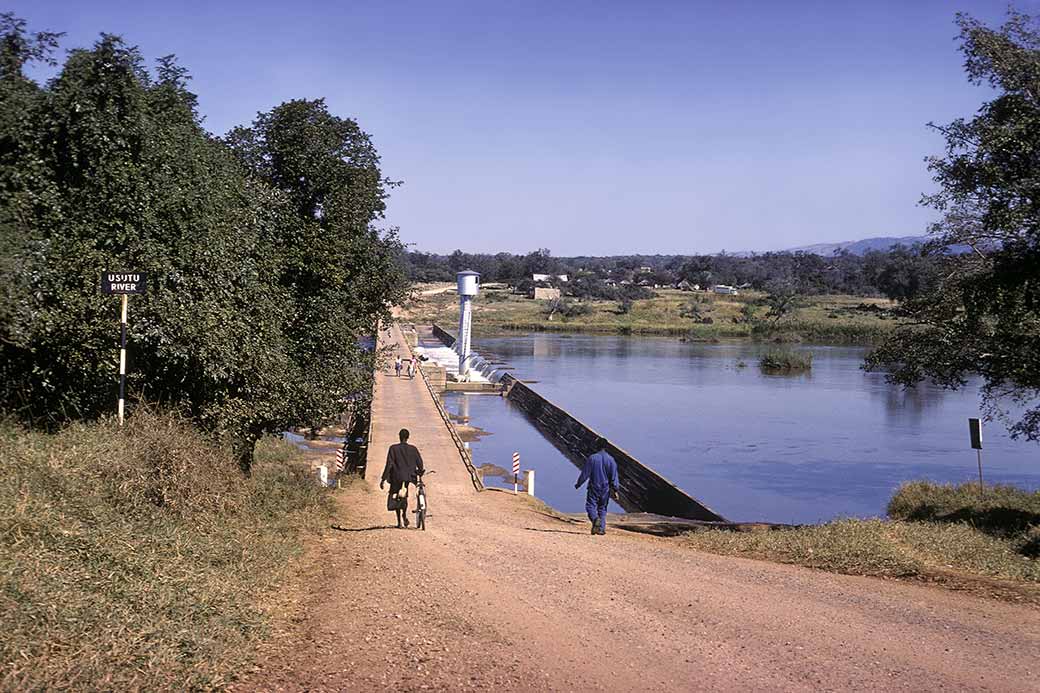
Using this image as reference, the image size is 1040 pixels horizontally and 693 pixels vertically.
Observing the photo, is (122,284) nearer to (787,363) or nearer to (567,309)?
(787,363)

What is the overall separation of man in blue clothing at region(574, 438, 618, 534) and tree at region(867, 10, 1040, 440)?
653 centimetres

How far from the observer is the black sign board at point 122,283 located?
1026 cm

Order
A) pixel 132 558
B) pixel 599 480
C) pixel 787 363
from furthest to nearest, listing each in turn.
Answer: pixel 787 363, pixel 599 480, pixel 132 558

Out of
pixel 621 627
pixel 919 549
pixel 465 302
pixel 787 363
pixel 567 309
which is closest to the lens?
pixel 621 627

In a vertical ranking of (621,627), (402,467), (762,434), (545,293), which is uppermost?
(545,293)

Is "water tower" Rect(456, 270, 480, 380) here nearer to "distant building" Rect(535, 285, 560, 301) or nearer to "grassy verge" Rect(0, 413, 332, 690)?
"grassy verge" Rect(0, 413, 332, 690)

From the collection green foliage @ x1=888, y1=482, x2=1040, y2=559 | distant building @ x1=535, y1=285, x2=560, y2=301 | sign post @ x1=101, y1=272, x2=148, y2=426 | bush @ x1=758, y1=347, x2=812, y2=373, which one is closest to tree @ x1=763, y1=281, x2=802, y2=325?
bush @ x1=758, y1=347, x2=812, y2=373

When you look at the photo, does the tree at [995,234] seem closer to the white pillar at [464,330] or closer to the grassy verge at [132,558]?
the grassy verge at [132,558]

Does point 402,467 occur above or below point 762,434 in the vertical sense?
above

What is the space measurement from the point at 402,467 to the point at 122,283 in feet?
13.6

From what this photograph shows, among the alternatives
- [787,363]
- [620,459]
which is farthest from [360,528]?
[787,363]

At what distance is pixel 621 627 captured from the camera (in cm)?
720

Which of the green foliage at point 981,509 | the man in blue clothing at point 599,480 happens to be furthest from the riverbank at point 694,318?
the man in blue clothing at point 599,480

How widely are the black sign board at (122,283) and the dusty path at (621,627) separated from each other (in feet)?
11.8
